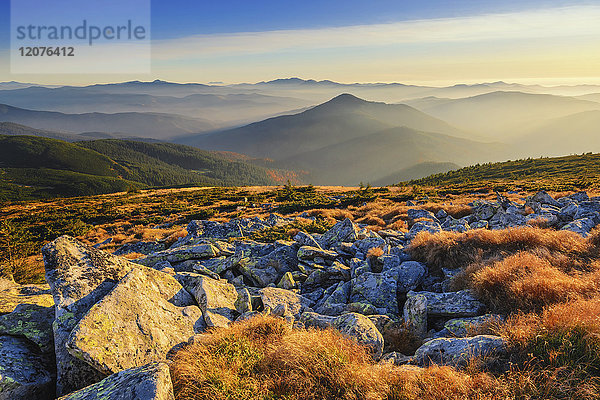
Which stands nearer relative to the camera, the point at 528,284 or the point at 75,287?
the point at 75,287

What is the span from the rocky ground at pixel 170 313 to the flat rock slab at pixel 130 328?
19 mm

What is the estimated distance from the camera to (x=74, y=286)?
6.52m

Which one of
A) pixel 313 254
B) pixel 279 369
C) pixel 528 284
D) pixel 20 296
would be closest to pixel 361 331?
pixel 279 369

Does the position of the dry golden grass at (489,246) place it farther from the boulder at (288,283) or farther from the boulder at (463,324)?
the boulder at (288,283)

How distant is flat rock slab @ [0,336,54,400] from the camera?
4.96 metres

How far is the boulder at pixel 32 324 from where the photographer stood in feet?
19.5

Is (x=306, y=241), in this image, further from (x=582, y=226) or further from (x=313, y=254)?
(x=582, y=226)

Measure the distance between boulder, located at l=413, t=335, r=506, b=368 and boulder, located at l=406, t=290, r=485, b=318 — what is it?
1819 mm

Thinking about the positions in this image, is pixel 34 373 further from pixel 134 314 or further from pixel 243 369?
pixel 243 369

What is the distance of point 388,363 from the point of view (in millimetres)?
5402

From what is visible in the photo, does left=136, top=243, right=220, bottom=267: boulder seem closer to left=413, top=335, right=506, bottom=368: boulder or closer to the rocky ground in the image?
the rocky ground

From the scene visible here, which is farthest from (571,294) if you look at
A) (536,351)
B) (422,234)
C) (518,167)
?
(518,167)

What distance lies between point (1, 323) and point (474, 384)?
880 centimetres

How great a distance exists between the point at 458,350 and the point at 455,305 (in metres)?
2.41
